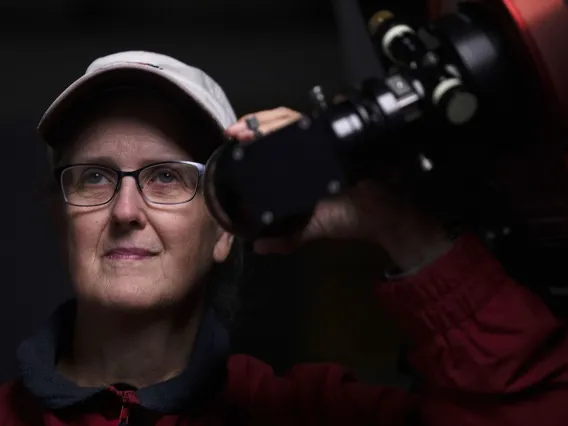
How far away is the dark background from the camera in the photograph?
4.33 ft

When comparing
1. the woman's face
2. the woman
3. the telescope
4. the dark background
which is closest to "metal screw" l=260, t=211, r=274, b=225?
the telescope

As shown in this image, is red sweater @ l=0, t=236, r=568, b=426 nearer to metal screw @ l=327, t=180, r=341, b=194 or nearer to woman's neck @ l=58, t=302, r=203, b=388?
metal screw @ l=327, t=180, r=341, b=194

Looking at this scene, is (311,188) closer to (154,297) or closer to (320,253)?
(154,297)

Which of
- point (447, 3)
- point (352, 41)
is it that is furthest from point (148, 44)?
point (447, 3)

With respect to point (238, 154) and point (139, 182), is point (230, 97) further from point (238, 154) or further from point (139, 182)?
point (238, 154)

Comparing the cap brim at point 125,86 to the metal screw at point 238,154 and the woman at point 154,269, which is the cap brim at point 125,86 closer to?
the woman at point 154,269

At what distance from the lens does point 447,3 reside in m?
0.81

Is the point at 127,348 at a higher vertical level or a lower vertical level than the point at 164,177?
lower

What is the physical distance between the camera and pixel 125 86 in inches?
37.8

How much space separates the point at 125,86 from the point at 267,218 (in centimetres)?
45

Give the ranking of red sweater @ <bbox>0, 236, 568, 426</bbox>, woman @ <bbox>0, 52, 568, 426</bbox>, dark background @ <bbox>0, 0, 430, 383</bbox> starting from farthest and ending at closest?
dark background @ <bbox>0, 0, 430, 383</bbox> < woman @ <bbox>0, 52, 568, 426</bbox> < red sweater @ <bbox>0, 236, 568, 426</bbox>

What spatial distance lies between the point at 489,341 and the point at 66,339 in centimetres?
59

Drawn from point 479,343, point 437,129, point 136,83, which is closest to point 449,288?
point 479,343

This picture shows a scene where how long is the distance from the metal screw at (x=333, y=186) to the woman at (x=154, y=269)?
160 mm
